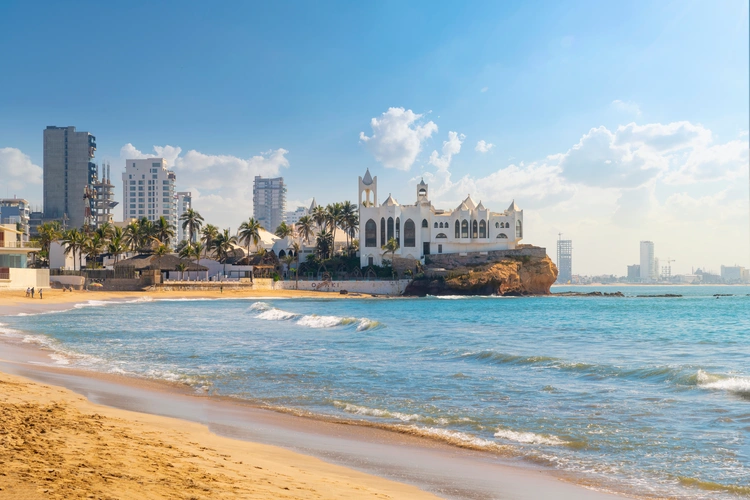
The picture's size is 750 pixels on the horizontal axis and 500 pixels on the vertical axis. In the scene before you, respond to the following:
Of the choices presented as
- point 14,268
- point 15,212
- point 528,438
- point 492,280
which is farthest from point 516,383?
point 15,212

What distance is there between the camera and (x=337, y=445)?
9523 mm

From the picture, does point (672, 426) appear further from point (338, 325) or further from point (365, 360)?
point (338, 325)

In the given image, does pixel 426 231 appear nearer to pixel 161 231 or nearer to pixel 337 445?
pixel 161 231

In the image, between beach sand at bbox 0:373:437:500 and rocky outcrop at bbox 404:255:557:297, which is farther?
rocky outcrop at bbox 404:255:557:297

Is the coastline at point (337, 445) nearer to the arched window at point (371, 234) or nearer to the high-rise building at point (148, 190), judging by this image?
the arched window at point (371, 234)

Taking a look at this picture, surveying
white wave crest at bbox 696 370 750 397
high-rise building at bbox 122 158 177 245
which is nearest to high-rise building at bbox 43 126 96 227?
high-rise building at bbox 122 158 177 245

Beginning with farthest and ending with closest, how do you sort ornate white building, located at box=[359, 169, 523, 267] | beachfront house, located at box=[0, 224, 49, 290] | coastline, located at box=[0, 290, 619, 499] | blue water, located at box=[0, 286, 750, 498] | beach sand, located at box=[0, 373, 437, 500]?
ornate white building, located at box=[359, 169, 523, 267] → beachfront house, located at box=[0, 224, 49, 290] → blue water, located at box=[0, 286, 750, 498] → coastline, located at box=[0, 290, 619, 499] → beach sand, located at box=[0, 373, 437, 500]

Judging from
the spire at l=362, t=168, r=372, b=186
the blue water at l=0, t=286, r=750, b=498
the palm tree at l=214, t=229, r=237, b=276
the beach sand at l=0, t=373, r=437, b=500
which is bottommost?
the blue water at l=0, t=286, r=750, b=498

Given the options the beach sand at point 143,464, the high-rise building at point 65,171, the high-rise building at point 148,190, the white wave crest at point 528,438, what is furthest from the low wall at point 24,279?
the high-rise building at point 148,190

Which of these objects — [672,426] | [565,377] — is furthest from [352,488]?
[565,377]

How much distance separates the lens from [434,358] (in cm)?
2030

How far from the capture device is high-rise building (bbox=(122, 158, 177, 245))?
18150cm

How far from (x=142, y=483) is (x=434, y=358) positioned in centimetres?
1505

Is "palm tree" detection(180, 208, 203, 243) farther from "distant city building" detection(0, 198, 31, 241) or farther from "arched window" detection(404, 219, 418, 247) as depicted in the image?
"distant city building" detection(0, 198, 31, 241)
